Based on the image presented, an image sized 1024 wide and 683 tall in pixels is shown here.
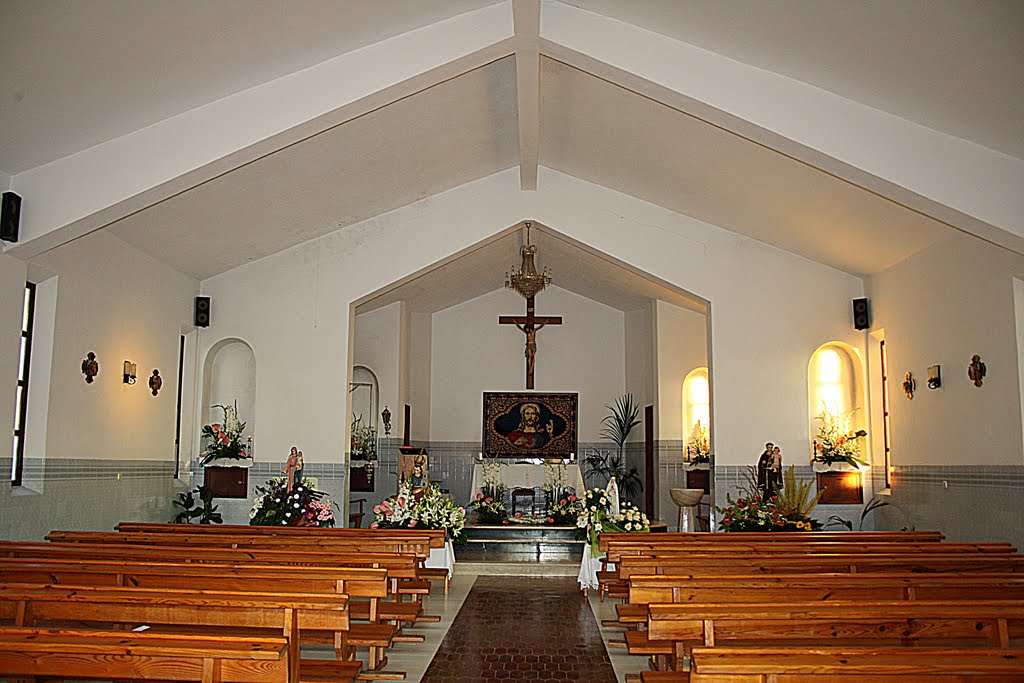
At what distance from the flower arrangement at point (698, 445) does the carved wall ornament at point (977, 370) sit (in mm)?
5532

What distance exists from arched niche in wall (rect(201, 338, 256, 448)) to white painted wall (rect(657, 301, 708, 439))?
595 cm

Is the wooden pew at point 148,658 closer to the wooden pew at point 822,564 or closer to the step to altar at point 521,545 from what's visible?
the wooden pew at point 822,564

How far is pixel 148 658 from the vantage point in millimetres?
3012

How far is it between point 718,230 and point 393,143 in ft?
13.7

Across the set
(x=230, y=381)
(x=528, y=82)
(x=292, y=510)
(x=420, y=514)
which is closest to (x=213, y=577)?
(x=292, y=510)

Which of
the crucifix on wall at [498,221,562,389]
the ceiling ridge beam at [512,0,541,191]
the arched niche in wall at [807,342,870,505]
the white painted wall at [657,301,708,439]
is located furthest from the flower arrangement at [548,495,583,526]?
the ceiling ridge beam at [512,0,541,191]

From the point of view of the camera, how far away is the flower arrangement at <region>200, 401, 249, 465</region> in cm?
1072

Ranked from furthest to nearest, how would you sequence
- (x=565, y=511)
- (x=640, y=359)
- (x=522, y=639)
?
(x=640, y=359) < (x=565, y=511) < (x=522, y=639)

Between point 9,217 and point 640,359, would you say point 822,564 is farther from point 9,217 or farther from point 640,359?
point 640,359

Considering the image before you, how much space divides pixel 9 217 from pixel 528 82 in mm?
4361

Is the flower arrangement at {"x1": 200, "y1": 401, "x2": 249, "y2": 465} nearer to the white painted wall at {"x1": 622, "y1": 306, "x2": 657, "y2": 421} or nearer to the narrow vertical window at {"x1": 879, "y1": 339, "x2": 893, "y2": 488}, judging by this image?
the white painted wall at {"x1": 622, "y1": 306, "x2": 657, "y2": 421}

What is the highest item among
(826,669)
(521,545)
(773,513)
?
(773,513)

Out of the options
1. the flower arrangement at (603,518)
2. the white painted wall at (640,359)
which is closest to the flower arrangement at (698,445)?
the white painted wall at (640,359)

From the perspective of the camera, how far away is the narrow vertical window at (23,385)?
762cm
